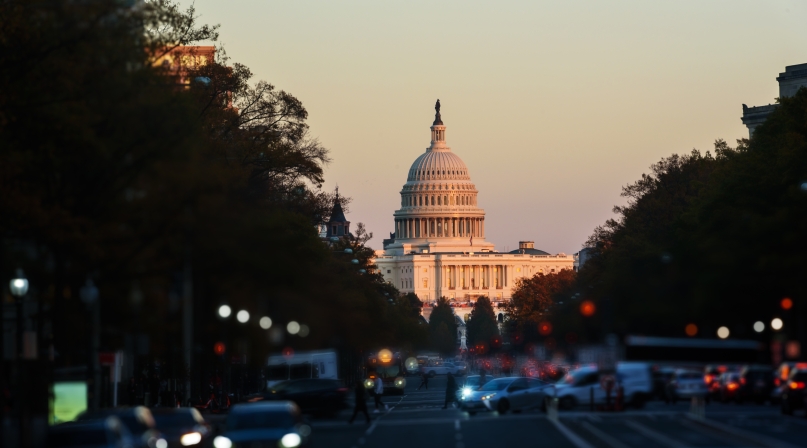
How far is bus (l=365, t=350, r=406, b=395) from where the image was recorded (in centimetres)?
10982

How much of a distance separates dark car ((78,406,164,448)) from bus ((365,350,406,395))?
2864 inches

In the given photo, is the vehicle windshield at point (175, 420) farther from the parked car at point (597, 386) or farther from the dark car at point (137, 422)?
the parked car at point (597, 386)

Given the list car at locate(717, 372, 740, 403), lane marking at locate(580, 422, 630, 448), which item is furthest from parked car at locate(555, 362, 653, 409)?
lane marking at locate(580, 422, 630, 448)

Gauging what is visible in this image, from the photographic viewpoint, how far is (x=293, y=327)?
125 feet

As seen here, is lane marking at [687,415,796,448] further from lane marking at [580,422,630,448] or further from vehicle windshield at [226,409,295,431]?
vehicle windshield at [226,409,295,431]

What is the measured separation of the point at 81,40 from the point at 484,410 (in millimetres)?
38528

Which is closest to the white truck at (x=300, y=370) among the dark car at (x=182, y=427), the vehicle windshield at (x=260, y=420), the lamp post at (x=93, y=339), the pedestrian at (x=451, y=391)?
the pedestrian at (x=451, y=391)

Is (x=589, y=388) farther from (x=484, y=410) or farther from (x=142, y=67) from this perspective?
(x=142, y=67)

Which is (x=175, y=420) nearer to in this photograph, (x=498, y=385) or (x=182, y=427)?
(x=182, y=427)

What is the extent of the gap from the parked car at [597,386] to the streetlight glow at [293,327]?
21.1 metres

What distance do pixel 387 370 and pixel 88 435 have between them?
108m

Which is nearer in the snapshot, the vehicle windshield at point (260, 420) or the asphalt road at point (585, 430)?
the vehicle windshield at point (260, 420)

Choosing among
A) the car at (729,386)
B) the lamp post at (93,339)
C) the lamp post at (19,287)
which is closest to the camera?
the lamp post at (93,339)

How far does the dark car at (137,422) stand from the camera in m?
32.3
